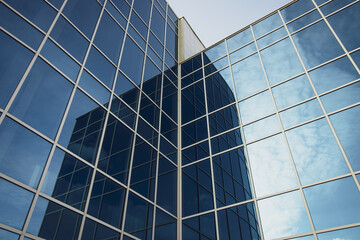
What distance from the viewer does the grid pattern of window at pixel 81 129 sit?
333 inches

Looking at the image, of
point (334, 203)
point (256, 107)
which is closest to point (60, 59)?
point (256, 107)

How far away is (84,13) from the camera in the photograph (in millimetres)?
→ 13367

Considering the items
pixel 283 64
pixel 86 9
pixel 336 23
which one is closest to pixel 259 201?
pixel 283 64

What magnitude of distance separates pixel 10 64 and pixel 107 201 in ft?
19.1

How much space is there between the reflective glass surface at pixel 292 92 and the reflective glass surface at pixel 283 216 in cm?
502

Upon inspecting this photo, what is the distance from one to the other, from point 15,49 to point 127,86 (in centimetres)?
598

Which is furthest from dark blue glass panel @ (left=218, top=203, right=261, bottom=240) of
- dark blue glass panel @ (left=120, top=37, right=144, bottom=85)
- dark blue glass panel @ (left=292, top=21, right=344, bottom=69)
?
dark blue glass panel @ (left=120, top=37, right=144, bottom=85)

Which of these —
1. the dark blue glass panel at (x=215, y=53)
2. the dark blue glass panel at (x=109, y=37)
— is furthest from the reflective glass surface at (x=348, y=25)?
the dark blue glass panel at (x=109, y=37)

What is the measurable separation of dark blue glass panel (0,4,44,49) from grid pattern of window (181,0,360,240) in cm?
967

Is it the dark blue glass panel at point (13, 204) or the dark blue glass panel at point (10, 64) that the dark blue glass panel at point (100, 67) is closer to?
the dark blue glass panel at point (10, 64)

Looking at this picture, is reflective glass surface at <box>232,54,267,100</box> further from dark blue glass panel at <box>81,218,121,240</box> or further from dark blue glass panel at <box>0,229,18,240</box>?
dark blue glass panel at <box>0,229,18,240</box>

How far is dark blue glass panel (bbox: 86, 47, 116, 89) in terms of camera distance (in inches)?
507

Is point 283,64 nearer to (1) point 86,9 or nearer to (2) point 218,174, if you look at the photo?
(2) point 218,174

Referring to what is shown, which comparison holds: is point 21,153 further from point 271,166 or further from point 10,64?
point 271,166
